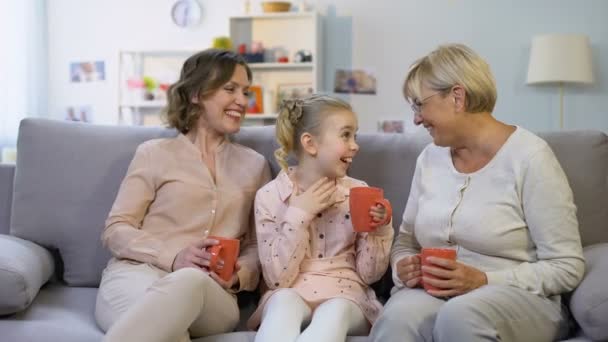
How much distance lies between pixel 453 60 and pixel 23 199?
135cm

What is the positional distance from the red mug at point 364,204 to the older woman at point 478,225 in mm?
128

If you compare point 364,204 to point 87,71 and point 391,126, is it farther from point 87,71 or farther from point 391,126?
point 87,71

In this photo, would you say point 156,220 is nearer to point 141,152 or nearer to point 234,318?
point 141,152

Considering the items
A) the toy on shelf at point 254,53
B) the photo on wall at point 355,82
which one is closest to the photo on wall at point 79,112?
the toy on shelf at point 254,53

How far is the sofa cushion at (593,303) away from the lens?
1.55 metres

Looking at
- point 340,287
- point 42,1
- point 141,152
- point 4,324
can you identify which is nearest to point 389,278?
point 340,287

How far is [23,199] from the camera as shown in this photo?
87.1 inches

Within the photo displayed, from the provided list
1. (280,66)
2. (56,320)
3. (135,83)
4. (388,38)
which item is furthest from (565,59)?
(56,320)

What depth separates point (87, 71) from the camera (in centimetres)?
560

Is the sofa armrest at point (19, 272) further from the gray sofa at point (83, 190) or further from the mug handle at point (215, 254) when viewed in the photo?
the mug handle at point (215, 254)

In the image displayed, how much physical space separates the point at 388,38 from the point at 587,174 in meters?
3.38

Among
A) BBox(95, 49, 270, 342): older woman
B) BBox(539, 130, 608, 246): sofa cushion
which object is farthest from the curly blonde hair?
BBox(539, 130, 608, 246): sofa cushion

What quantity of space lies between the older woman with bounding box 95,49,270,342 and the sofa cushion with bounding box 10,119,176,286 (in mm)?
149

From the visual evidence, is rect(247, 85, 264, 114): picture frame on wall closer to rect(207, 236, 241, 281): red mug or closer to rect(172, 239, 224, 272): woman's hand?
rect(172, 239, 224, 272): woman's hand
